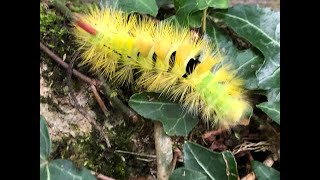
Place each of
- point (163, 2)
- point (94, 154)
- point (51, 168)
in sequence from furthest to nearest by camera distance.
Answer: point (163, 2), point (94, 154), point (51, 168)

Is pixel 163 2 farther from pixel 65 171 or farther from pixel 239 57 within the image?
pixel 65 171

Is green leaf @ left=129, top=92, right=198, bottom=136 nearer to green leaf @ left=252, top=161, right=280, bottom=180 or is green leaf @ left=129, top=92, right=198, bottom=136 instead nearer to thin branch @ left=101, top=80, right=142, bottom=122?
thin branch @ left=101, top=80, right=142, bottom=122

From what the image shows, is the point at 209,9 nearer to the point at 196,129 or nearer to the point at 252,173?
the point at 196,129

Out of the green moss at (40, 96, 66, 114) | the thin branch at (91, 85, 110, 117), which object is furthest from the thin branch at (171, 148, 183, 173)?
the green moss at (40, 96, 66, 114)

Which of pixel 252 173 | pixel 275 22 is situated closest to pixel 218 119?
pixel 252 173

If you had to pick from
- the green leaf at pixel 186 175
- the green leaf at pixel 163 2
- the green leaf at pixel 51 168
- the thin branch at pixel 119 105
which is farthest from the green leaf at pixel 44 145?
the green leaf at pixel 163 2

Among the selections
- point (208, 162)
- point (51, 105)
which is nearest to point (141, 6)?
point (51, 105)
